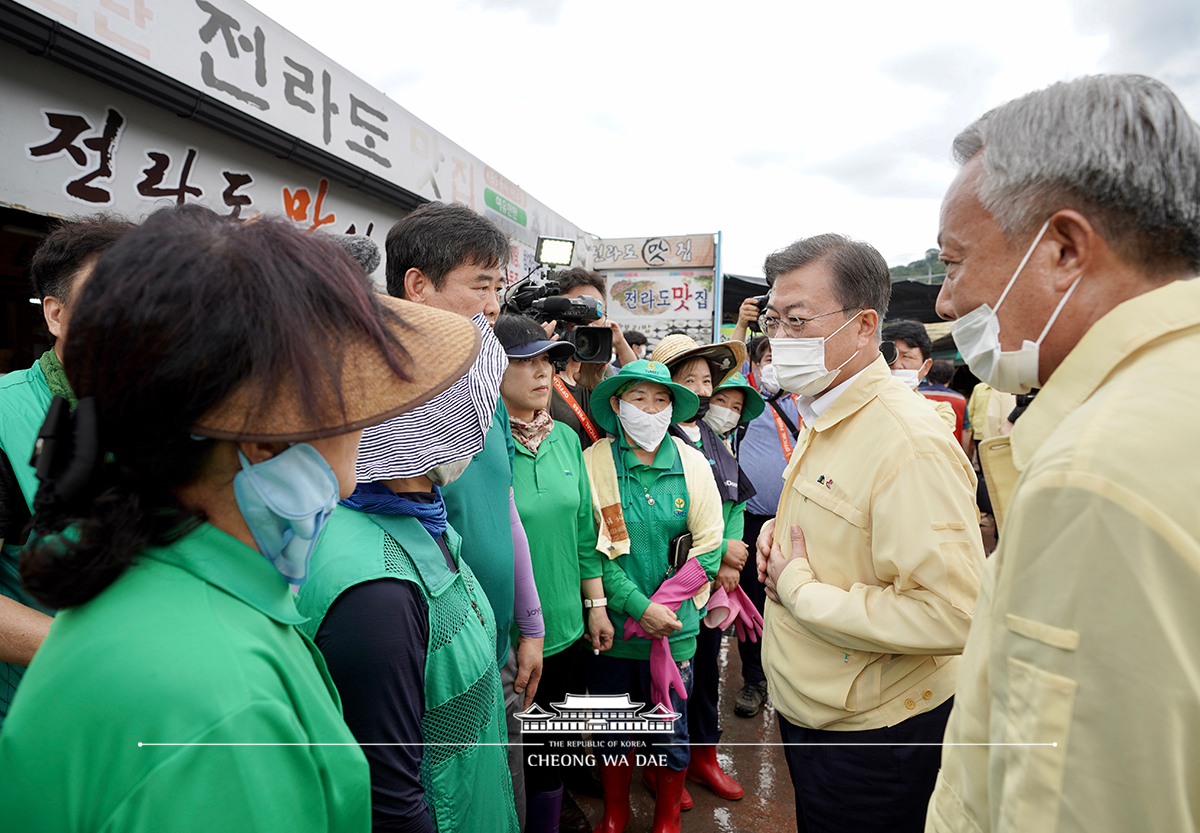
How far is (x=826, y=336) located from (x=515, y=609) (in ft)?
4.94

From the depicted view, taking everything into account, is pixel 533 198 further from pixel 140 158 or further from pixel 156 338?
pixel 156 338

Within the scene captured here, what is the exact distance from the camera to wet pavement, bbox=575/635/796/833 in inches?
116

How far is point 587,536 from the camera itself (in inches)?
112

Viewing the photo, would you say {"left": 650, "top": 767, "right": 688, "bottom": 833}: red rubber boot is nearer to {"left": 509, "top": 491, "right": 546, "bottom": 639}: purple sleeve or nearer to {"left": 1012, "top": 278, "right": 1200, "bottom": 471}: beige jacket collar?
{"left": 509, "top": 491, "right": 546, "bottom": 639}: purple sleeve

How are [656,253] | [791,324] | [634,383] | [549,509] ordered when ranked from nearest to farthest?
[791,324] < [549,509] < [634,383] < [656,253]

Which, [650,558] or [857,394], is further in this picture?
[650,558]

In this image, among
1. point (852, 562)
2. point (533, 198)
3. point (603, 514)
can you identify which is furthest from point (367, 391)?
point (533, 198)

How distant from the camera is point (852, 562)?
1741 millimetres

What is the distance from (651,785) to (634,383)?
2.05 m

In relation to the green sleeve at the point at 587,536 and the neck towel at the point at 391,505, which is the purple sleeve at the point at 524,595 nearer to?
the green sleeve at the point at 587,536

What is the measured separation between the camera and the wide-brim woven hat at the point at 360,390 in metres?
0.77

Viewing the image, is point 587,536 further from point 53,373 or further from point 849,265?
point 53,373

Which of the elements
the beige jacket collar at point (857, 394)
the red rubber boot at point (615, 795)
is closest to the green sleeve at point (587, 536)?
the red rubber boot at point (615, 795)

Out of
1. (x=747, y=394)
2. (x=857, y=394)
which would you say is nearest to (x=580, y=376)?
(x=747, y=394)
